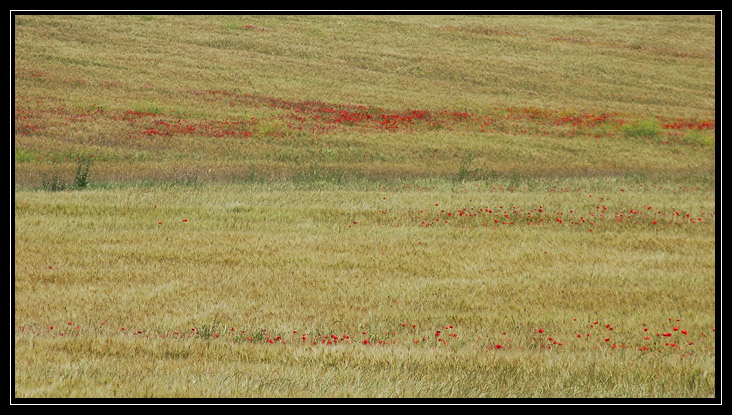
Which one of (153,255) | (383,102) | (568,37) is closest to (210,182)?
(153,255)

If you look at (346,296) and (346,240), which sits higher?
(346,296)

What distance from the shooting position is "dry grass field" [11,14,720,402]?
6.00m

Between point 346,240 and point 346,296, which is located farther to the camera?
point 346,240

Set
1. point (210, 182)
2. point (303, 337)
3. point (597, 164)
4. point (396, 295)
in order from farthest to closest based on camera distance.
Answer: point (597, 164), point (210, 182), point (396, 295), point (303, 337)

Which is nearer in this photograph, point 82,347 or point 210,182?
point 82,347

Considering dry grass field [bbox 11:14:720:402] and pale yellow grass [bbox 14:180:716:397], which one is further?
dry grass field [bbox 11:14:720:402]

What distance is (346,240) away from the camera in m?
12.4

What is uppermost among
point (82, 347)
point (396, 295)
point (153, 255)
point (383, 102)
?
point (82, 347)

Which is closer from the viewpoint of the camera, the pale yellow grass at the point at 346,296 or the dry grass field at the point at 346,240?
the pale yellow grass at the point at 346,296

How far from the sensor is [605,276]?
33.7ft

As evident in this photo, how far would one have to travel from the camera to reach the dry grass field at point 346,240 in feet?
19.7

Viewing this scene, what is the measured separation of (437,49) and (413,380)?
47602 mm

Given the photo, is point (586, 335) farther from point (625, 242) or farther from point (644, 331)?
point (625, 242)

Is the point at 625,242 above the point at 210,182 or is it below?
above
